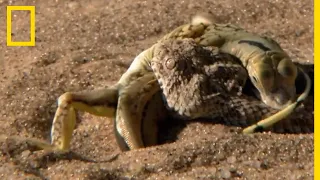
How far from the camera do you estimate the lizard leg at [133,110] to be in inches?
142

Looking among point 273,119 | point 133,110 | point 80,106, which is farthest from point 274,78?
point 80,106

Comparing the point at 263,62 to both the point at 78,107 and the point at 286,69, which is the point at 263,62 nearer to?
the point at 286,69

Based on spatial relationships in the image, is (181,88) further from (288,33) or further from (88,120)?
(288,33)

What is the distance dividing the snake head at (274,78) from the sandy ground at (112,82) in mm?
202

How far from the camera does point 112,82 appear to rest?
13.8 feet

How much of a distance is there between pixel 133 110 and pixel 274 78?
0.58 meters

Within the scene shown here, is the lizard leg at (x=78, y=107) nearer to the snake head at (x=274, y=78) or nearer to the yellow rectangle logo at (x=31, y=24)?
the snake head at (x=274, y=78)

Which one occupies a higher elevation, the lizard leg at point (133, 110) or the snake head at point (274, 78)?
the snake head at point (274, 78)

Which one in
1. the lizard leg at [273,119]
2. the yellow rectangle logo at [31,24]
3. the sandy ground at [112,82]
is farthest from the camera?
the yellow rectangle logo at [31,24]

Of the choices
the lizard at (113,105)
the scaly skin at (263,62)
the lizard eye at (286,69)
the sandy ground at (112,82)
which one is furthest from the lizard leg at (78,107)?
the lizard eye at (286,69)

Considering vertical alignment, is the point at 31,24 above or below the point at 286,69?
below

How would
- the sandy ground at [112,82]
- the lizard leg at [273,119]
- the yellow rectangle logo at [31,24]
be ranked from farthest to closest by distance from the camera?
the yellow rectangle logo at [31,24] → the lizard leg at [273,119] → the sandy ground at [112,82]

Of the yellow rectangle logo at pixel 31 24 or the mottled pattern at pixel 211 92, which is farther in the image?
the yellow rectangle logo at pixel 31 24

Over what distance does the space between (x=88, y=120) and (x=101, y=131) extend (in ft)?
0.48
